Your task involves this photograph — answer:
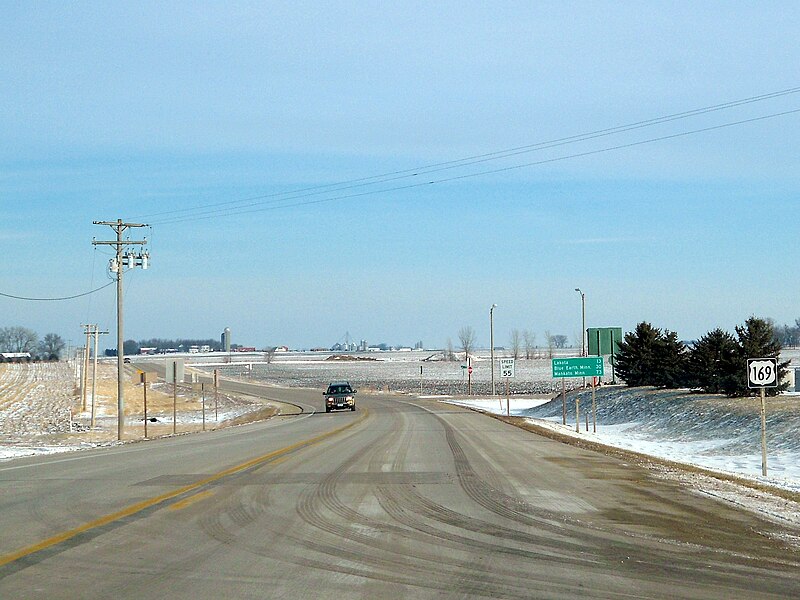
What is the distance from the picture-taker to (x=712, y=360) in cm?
3981

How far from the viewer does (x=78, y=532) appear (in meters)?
10.4

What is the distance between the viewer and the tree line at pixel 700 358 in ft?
118

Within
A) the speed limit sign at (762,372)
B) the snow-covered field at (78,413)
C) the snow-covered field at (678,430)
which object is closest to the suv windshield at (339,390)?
the snow-covered field at (78,413)

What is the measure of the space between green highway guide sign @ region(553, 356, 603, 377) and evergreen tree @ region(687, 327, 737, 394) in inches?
206

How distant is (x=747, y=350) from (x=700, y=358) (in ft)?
23.0

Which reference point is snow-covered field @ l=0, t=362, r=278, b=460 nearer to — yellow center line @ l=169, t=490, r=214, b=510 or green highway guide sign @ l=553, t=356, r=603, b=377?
yellow center line @ l=169, t=490, r=214, b=510

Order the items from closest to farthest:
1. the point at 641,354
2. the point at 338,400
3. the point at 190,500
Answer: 1. the point at 190,500
2. the point at 641,354
3. the point at 338,400

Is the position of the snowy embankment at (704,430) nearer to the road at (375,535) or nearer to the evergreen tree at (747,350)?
the evergreen tree at (747,350)

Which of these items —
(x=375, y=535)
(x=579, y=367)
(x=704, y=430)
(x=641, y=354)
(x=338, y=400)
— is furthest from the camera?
(x=338, y=400)

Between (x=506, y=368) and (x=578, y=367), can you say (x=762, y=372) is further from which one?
(x=506, y=368)

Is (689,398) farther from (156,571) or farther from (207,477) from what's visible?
(156,571)

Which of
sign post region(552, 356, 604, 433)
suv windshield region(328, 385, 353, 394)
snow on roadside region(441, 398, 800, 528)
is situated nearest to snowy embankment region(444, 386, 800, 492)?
snow on roadside region(441, 398, 800, 528)

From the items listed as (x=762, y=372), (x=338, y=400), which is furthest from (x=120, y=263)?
(x=762, y=372)

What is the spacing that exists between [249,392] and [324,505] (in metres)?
81.1
